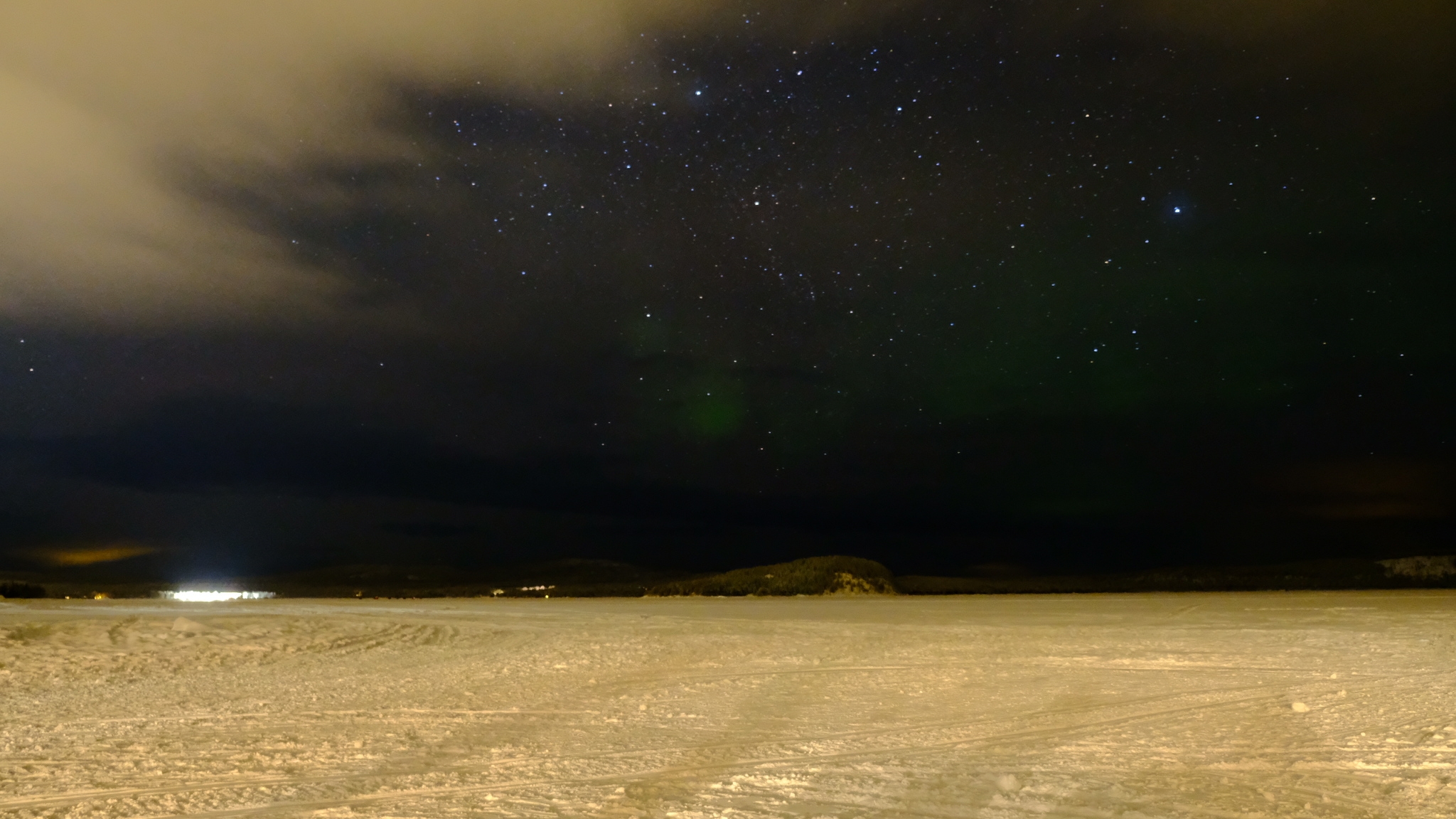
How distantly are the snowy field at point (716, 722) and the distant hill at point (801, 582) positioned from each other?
17.3 m

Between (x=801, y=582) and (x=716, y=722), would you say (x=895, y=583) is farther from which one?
(x=716, y=722)

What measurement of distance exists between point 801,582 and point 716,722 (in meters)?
25.0

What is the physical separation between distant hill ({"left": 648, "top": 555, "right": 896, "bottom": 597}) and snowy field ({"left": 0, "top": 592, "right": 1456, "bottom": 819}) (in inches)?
681

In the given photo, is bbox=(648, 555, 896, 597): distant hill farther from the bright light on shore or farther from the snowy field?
the snowy field

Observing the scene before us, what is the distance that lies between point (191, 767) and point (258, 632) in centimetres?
802

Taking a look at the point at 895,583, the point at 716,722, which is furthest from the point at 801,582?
the point at 716,722

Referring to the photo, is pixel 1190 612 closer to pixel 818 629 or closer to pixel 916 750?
pixel 818 629

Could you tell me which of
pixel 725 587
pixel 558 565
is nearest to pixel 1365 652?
pixel 725 587

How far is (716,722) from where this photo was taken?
657cm

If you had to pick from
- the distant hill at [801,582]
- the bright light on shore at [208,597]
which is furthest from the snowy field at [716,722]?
the distant hill at [801,582]

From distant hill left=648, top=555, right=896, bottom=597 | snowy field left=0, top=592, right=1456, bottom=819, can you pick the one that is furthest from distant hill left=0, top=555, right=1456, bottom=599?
snowy field left=0, top=592, right=1456, bottom=819

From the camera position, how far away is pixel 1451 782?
186 inches

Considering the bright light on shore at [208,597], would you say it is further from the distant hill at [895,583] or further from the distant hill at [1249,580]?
the distant hill at [1249,580]

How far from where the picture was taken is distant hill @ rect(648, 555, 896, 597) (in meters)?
30.9
